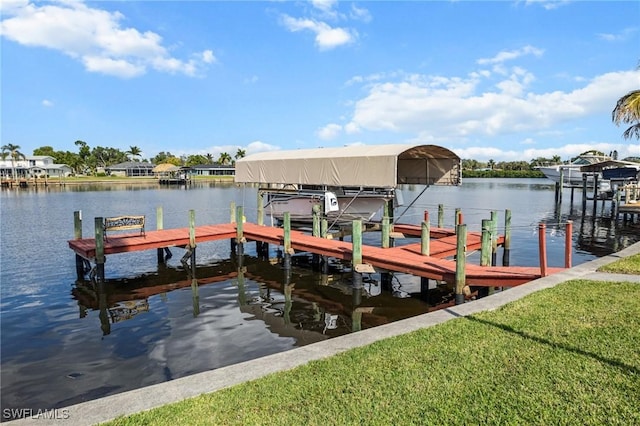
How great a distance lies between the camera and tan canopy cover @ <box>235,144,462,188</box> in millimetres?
14594

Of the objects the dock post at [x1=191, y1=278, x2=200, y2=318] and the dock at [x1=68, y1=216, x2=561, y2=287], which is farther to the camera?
→ the dock post at [x1=191, y1=278, x2=200, y2=318]

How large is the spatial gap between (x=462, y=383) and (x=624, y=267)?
25.9ft

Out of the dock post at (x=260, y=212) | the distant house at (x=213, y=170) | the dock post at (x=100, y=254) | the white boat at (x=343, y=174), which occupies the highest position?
the distant house at (x=213, y=170)

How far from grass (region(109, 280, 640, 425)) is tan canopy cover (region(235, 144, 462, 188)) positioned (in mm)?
8270

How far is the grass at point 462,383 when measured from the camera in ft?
14.2

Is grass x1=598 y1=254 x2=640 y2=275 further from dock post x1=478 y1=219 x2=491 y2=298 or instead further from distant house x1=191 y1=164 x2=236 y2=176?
Result: distant house x1=191 y1=164 x2=236 y2=176

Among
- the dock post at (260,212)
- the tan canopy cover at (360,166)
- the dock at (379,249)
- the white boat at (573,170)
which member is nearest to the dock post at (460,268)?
the dock at (379,249)

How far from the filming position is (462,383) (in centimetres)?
498

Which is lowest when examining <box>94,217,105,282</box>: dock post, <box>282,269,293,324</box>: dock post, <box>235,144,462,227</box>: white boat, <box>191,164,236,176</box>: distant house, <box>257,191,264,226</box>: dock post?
<box>282,269,293,324</box>: dock post

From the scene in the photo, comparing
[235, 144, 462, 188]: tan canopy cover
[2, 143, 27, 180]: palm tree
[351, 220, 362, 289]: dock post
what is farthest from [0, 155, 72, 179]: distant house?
[351, 220, 362, 289]: dock post

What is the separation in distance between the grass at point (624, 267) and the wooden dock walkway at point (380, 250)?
1.13 metres

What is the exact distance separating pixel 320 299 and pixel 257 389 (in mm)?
8799

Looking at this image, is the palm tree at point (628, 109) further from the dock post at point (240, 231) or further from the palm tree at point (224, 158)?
the palm tree at point (224, 158)

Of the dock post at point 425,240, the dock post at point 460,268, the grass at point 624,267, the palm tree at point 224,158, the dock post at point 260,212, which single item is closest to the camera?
the grass at point 624,267
